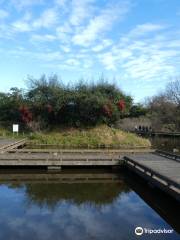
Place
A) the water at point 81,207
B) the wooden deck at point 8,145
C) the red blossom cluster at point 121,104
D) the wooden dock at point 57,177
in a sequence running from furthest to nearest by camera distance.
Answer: the red blossom cluster at point 121,104
the wooden deck at point 8,145
the wooden dock at point 57,177
the water at point 81,207

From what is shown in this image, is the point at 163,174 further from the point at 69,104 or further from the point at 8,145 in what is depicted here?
the point at 69,104

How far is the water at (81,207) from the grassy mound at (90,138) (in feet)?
57.1

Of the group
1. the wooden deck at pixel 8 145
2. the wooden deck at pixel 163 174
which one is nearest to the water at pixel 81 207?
the wooden deck at pixel 163 174

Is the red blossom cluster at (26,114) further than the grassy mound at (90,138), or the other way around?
the red blossom cluster at (26,114)

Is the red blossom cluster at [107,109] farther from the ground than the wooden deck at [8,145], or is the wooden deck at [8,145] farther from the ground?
the red blossom cluster at [107,109]

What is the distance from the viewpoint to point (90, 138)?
3547cm

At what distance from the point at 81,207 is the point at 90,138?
2403cm

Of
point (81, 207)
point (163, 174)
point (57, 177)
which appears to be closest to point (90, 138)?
point (57, 177)

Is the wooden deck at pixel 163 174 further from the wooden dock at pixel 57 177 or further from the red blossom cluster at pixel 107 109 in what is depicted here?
the red blossom cluster at pixel 107 109

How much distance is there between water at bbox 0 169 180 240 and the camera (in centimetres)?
893

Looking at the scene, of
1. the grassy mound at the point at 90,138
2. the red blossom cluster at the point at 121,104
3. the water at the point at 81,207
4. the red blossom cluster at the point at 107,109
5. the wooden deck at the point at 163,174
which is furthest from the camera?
the red blossom cluster at the point at 121,104

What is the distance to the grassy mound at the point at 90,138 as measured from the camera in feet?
113

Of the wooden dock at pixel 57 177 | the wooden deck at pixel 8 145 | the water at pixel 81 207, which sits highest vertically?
the wooden deck at pixel 8 145

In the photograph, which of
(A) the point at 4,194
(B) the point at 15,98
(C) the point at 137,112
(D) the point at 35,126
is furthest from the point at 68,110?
(A) the point at 4,194
